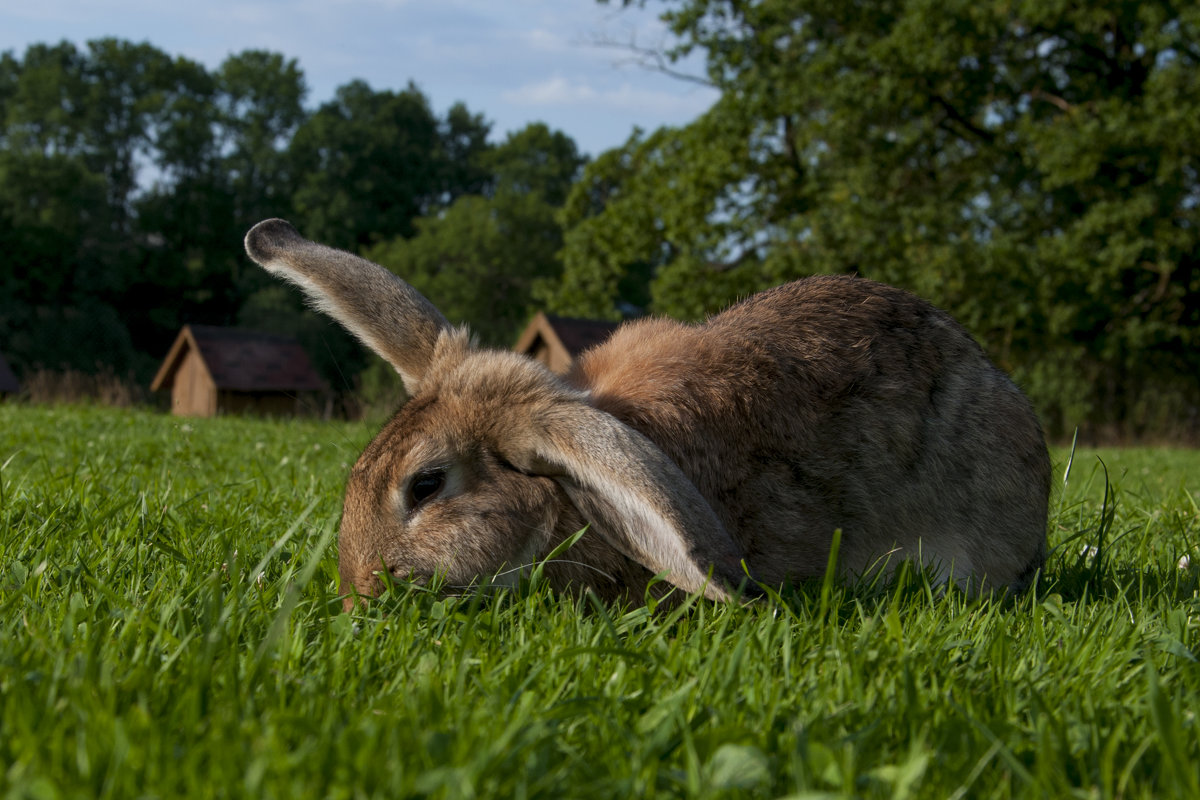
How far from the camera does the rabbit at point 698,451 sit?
2.96m

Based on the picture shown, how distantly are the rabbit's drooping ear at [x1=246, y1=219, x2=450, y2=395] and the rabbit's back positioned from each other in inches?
26.2

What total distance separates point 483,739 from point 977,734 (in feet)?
3.26

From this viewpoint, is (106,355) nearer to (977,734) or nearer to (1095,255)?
(1095,255)

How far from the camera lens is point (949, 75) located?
→ 26.1 m

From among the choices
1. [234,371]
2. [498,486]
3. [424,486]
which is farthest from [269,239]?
[234,371]

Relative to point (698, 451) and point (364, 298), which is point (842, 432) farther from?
point (364, 298)

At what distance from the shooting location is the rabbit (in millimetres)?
2955

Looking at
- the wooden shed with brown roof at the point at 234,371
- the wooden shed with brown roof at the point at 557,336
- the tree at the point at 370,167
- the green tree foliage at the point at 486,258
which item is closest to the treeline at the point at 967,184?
the wooden shed with brown roof at the point at 557,336

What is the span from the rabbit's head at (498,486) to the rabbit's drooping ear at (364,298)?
328 mm

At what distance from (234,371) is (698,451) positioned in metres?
39.3

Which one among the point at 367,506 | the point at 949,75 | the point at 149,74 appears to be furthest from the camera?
the point at 149,74

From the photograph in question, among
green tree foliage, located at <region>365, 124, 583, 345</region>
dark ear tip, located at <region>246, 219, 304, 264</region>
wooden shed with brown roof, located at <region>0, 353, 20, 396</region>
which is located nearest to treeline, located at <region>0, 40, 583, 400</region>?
green tree foliage, located at <region>365, 124, 583, 345</region>

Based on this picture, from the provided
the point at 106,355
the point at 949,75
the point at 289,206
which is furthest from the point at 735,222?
the point at 289,206

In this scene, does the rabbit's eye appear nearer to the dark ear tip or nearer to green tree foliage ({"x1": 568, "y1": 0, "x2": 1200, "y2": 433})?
the dark ear tip
